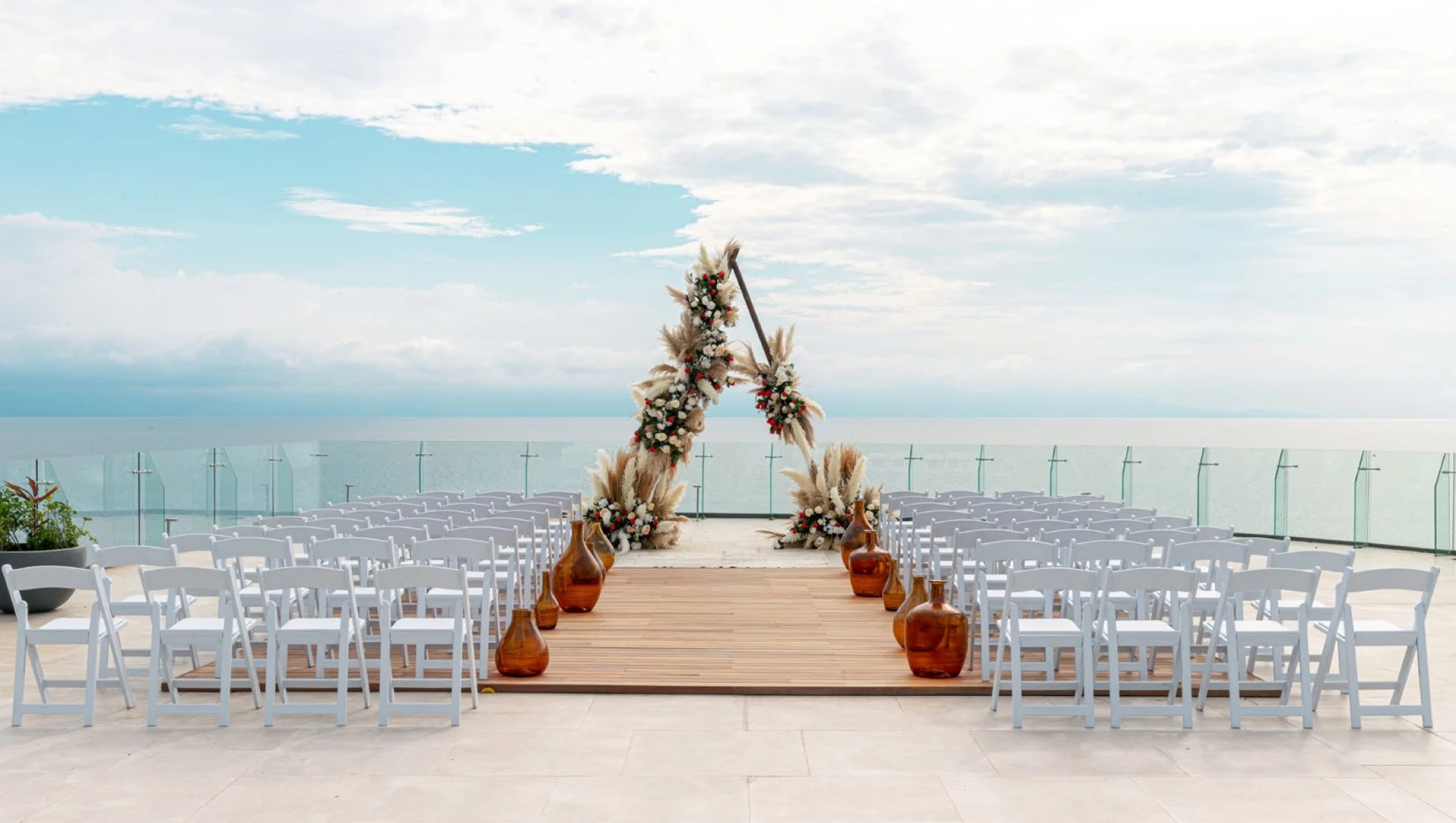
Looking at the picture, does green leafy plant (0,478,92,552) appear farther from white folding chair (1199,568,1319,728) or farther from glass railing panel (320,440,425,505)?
white folding chair (1199,568,1319,728)

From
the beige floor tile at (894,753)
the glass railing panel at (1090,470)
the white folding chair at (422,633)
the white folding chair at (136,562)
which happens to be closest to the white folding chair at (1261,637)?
the beige floor tile at (894,753)

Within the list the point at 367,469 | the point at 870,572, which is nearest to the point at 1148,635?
the point at 870,572

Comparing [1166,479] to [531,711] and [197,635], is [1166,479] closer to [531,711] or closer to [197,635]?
[531,711]

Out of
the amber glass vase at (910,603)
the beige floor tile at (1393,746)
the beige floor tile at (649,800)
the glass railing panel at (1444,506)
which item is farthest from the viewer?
the glass railing panel at (1444,506)

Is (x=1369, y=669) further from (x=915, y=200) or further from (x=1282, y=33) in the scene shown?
(x=915, y=200)

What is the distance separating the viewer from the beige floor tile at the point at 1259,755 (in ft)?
17.0

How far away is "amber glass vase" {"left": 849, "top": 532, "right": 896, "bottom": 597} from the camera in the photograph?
10.2m

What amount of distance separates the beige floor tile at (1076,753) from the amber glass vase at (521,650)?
2513 mm

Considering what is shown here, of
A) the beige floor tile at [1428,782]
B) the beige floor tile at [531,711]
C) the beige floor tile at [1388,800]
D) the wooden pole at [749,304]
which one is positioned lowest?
the beige floor tile at [531,711]

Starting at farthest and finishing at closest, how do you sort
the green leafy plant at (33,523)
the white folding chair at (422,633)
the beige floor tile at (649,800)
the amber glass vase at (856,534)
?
the amber glass vase at (856,534) → the green leafy plant at (33,523) → the white folding chair at (422,633) → the beige floor tile at (649,800)

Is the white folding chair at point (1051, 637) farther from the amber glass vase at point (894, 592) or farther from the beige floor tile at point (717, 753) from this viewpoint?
A: the amber glass vase at point (894, 592)

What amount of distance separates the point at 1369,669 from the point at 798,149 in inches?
549

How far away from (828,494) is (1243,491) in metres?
6.02

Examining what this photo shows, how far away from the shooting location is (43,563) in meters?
9.54
